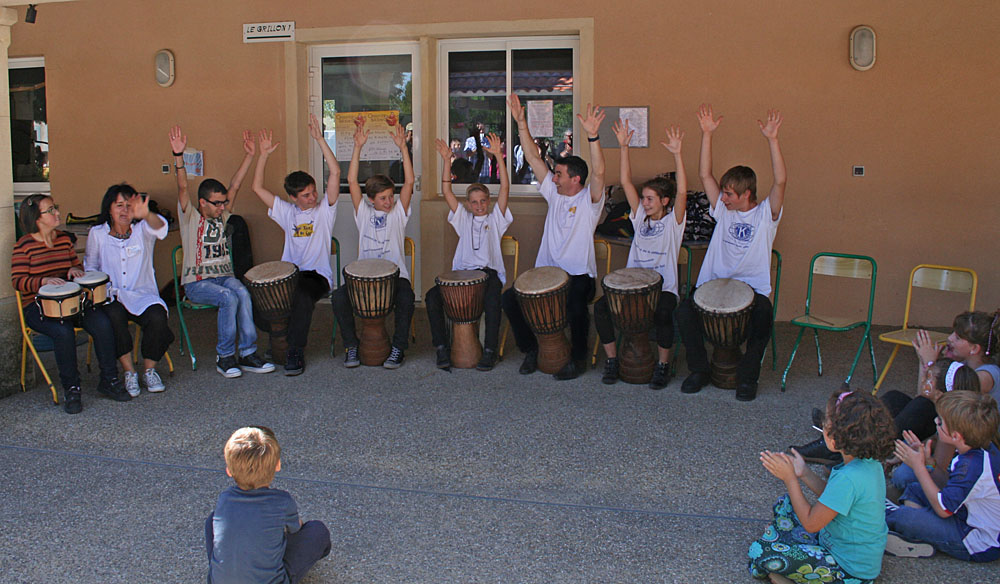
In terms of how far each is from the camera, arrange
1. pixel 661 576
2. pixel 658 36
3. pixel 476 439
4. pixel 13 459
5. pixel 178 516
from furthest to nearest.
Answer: pixel 658 36 → pixel 476 439 → pixel 13 459 → pixel 178 516 → pixel 661 576

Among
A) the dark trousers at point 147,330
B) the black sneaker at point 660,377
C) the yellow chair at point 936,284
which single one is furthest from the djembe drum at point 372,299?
the yellow chair at point 936,284

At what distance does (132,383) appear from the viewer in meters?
4.54

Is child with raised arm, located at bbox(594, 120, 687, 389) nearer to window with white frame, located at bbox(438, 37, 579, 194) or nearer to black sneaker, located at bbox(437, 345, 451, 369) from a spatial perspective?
black sneaker, located at bbox(437, 345, 451, 369)

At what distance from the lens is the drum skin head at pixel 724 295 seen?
4.34 meters

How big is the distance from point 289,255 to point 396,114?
1749 mm

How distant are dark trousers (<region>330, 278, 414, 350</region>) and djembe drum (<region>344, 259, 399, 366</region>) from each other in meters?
0.06

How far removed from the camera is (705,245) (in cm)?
523

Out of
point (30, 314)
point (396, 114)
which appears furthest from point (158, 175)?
point (30, 314)

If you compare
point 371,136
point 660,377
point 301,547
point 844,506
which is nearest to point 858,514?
point 844,506

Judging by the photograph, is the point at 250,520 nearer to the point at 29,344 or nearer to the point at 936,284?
the point at 29,344

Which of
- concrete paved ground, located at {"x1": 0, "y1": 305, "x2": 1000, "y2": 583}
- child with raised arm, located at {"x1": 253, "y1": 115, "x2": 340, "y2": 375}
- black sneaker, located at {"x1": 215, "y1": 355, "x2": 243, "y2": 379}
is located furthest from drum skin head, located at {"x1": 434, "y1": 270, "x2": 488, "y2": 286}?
black sneaker, located at {"x1": 215, "y1": 355, "x2": 243, "y2": 379}

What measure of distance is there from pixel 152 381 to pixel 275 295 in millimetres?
834

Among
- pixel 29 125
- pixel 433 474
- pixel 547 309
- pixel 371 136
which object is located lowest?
pixel 433 474

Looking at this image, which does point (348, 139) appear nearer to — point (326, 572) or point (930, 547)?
point (326, 572)
